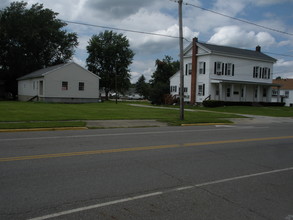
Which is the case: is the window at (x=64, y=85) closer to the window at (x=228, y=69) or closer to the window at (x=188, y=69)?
the window at (x=188, y=69)

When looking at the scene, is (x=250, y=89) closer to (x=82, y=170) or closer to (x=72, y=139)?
(x=72, y=139)

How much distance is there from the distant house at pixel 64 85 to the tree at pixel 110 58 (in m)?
18.5

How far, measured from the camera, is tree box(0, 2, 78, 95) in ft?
160

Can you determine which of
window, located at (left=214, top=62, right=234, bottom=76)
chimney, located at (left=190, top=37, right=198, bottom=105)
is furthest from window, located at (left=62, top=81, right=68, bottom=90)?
window, located at (left=214, top=62, right=234, bottom=76)

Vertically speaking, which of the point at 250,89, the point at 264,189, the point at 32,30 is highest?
the point at 32,30

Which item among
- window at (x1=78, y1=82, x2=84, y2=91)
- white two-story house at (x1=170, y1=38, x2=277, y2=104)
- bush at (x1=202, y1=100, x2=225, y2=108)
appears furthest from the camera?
window at (x1=78, y1=82, x2=84, y2=91)

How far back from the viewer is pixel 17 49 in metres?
49.9

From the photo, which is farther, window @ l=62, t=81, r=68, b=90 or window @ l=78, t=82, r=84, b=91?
window @ l=78, t=82, r=84, b=91

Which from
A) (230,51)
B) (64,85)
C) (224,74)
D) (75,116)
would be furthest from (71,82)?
(230,51)

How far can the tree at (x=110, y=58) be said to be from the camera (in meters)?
59.6

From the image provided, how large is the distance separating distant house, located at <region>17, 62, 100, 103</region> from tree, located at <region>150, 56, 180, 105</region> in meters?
8.92

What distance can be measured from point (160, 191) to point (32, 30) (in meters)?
51.7

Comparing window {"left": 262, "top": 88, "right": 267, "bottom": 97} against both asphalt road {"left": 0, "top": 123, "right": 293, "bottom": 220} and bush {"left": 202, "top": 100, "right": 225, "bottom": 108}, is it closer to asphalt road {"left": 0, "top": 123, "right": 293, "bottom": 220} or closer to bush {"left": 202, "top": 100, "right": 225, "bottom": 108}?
bush {"left": 202, "top": 100, "right": 225, "bottom": 108}

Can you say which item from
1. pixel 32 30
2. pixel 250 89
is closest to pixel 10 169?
pixel 250 89
